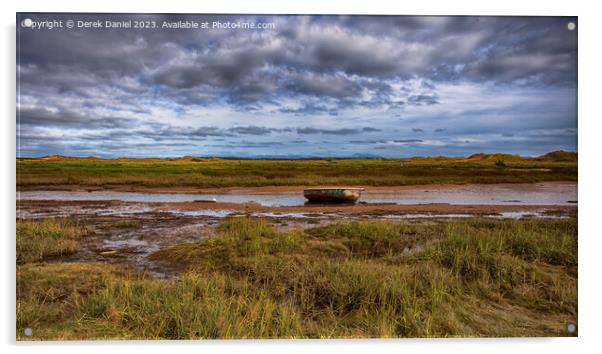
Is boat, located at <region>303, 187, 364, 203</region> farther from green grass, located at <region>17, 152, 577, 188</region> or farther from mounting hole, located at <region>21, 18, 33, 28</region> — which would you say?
mounting hole, located at <region>21, 18, 33, 28</region>

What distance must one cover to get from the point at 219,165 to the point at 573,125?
3970mm

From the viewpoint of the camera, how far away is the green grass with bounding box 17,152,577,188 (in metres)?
4.00

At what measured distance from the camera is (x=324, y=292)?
358cm

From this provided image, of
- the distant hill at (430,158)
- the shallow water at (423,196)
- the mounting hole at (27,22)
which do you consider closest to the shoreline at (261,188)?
the shallow water at (423,196)

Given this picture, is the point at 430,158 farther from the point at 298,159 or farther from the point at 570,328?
the point at 570,328

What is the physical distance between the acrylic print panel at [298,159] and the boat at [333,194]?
196mm

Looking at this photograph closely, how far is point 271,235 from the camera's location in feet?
15.5

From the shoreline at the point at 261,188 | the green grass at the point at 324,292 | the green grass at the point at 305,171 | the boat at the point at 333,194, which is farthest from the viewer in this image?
the boat at the point at 333,194

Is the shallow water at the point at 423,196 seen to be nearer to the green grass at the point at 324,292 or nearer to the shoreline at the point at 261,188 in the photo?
the shoreline at the point at 261,188

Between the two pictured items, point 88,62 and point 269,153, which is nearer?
point 88,62

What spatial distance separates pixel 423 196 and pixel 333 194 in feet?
4.07

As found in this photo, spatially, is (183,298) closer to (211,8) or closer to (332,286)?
(332,286)

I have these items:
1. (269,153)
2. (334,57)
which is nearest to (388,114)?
(334,57)

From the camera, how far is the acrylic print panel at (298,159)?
3.43m
